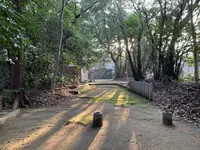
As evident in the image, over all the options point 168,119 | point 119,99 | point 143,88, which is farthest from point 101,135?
point 143,88

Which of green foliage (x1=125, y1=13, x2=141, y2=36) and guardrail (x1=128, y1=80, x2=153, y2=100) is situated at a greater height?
green foliage (x1=125, y1=13, x2=141, y2=36)

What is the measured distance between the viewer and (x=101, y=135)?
12.1 ft

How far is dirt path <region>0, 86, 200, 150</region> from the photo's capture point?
321 cm

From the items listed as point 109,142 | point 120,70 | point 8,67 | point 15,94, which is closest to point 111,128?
point 109,142

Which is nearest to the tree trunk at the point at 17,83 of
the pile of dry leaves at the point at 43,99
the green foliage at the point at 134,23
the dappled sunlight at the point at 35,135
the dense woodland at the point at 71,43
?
the dense woodland at the point at 71,43

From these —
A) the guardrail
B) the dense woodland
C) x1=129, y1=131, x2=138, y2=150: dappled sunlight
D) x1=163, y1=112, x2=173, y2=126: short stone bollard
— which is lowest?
x1=129, y1=131, x2=138, y2=150: dappled sunlight

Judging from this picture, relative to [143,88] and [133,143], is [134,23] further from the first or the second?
Result: [133,143]

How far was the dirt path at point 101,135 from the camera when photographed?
10.5 ft

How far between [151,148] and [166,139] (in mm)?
559

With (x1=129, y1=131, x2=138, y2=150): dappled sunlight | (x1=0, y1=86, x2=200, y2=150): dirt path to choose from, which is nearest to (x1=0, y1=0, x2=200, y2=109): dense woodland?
(x1=0, y1=86, x2=200, y2=150): dirt path

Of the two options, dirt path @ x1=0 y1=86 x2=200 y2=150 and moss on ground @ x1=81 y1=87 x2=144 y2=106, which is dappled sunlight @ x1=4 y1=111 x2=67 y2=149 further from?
moss on ground @ x1=81 y1=87 x2=144 y2=106

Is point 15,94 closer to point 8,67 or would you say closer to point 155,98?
point 8,67

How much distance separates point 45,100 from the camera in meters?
7.35

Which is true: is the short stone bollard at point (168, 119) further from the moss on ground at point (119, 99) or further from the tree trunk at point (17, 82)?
the tree trunk at point (17, 82)
